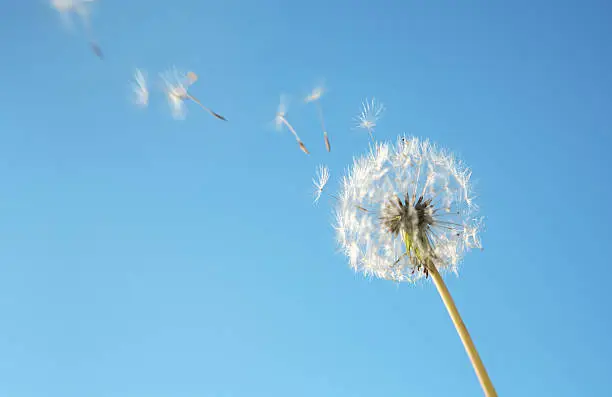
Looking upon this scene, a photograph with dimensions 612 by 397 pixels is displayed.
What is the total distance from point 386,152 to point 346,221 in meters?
1.99

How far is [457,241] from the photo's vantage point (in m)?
11.6

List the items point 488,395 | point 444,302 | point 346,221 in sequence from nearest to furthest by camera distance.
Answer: point 488,395 → point 444,302 → point 346,221

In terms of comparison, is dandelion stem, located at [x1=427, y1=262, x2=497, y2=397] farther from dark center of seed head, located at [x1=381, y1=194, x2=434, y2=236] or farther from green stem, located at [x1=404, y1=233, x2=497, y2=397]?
dark center of seed head, located at [x1=381, y1=194, x2=434, y2=236]

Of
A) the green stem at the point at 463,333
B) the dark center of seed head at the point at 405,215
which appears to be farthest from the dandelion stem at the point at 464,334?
the dark center of seed head at the point at 405,215

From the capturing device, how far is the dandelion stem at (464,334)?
8.38 m

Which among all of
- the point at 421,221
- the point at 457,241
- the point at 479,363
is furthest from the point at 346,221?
the point at 479,363

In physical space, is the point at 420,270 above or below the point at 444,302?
above

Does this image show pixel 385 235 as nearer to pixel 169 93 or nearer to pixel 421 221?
pixel 421 221

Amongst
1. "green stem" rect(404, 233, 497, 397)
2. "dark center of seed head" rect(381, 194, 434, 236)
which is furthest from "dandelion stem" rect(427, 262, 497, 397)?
"dark center of seed head" rect(381, 194, 434, 236)

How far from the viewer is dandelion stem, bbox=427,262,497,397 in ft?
27.5

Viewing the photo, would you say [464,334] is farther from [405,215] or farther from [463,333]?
[405,215]

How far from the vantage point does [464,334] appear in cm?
911

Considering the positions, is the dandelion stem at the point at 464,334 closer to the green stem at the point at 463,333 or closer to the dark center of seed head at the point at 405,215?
the green stem at the point at 463,333

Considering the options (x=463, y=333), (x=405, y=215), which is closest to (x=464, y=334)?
(x=463, y=333)
